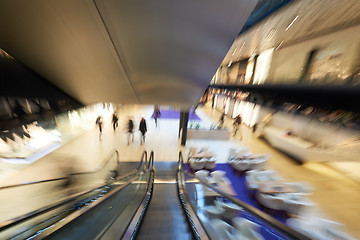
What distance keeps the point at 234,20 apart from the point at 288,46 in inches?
168

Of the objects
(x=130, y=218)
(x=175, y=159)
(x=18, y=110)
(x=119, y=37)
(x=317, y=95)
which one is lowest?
(x=130, y=218)

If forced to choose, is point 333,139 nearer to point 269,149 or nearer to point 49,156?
point 269,149

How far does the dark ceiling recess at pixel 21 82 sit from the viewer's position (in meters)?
2.25

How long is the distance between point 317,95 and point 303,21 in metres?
1.65

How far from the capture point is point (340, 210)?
4.21 metres

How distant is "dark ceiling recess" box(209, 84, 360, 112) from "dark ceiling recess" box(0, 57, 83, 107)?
Result: 526 cm

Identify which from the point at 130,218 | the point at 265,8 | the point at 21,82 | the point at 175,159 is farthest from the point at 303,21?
the point at 175,159

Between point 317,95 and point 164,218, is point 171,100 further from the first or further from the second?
point 317,95

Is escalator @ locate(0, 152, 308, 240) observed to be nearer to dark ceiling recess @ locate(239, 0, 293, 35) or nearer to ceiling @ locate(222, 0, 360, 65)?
dark ceiling recess @ locate(239, 0, 293, 35)

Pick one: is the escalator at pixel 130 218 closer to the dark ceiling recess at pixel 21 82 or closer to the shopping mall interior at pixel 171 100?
the shopping mall interior at pixel 171 100

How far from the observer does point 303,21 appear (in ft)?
10.0

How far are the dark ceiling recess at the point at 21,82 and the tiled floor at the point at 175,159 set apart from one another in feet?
9.65

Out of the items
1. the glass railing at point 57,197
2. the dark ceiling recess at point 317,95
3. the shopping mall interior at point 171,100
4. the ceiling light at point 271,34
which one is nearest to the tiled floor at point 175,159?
the shopping mall interior at point 171,100

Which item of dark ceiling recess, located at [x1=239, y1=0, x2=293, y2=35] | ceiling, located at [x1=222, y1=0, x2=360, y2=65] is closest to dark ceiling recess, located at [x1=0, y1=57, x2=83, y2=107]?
dark ceiling recess, located at [x1=239, y1=0, x2=293, y2=35]
